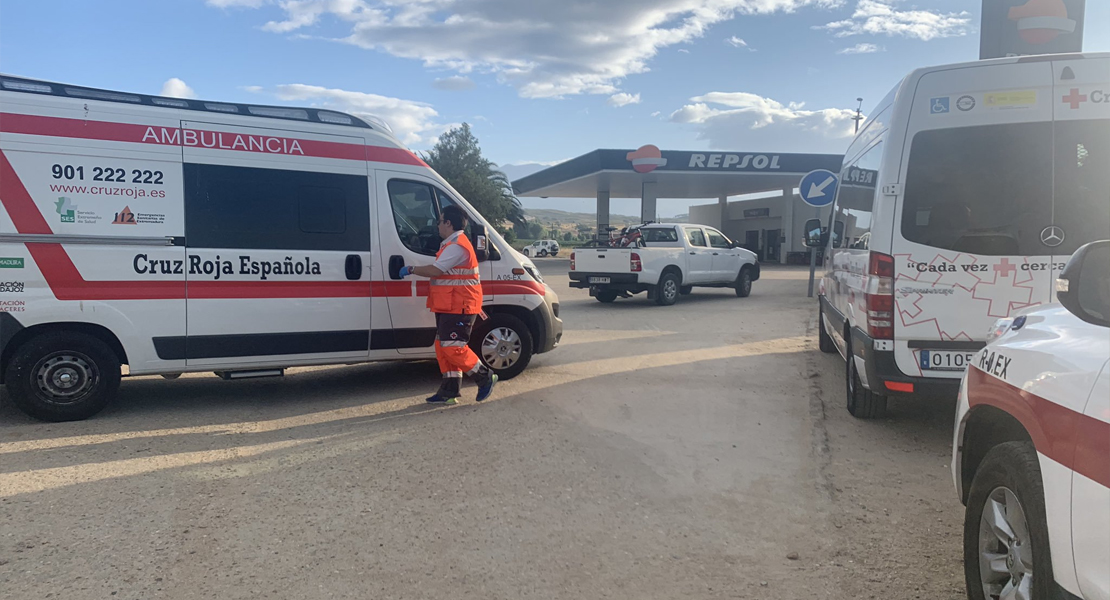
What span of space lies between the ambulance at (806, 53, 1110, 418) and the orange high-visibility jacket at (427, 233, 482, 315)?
3233 mm

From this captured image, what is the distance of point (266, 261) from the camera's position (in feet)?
20.8

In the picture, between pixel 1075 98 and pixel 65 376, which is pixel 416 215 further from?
pixel 1075 98

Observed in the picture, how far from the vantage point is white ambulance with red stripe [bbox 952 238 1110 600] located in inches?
82.7

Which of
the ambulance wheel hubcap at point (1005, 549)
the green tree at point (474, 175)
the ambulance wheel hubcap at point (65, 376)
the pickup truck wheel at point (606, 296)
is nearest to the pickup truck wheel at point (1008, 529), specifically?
the ambulance wheel hubcap at point (1005, 549)

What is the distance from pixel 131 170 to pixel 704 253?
42.3ft

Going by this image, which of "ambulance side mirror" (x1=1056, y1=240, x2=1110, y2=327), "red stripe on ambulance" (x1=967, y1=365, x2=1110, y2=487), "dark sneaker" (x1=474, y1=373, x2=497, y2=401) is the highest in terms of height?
"ambulance side mirror" (x1=1056, y1=240, x2=1110, y2=327)

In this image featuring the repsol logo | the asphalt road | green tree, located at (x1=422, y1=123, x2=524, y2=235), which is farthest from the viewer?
green tree, located at (x1=422, y1=123, x2=524, y2=235)

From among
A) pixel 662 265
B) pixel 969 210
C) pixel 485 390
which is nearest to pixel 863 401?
pixel 969 210

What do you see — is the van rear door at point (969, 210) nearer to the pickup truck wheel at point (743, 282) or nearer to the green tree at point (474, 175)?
the pickup truck wheel at point (743, 282)

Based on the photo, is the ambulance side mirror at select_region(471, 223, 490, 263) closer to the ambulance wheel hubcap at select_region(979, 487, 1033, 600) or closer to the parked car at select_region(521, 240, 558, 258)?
the ambulance wheel hubcap at select_region(979, 487, 1033, 600)

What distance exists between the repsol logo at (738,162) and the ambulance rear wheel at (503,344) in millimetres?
26829

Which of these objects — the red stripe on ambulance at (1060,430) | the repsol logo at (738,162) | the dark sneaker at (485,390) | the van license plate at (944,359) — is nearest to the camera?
the red stripe on ambulance at (1060,430)

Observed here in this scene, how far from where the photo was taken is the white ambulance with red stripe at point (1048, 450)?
2100 millimetres

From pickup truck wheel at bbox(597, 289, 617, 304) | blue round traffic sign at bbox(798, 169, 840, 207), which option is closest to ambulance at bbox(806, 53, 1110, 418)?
blue round traffic sign at bbox(798, 169, 840, 207)
